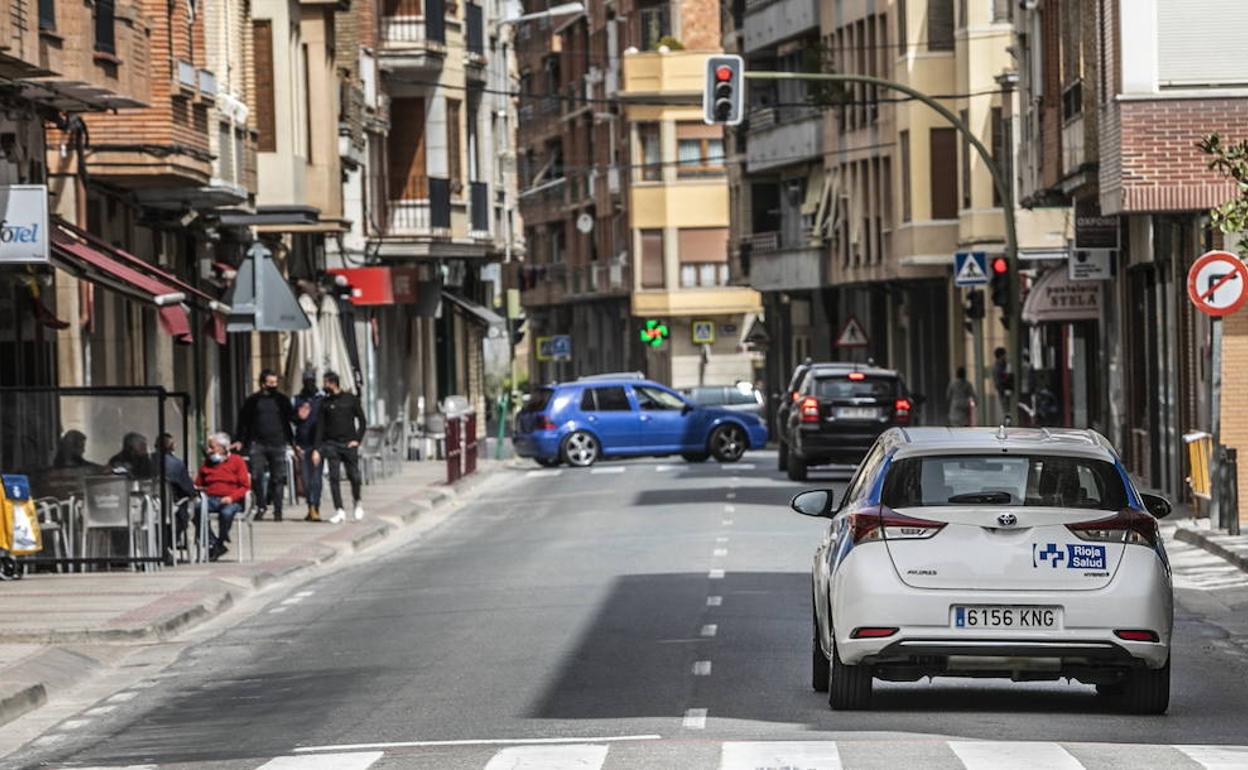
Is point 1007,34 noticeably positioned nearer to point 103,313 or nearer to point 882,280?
point 882,280

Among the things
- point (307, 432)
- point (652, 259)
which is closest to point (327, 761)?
point (307, 432)

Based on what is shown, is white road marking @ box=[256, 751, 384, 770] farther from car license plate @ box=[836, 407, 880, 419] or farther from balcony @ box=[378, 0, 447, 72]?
balcony @ box=[378, 0, 447, 72]

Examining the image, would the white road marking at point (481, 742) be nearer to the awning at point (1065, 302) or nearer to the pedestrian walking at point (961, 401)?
the awning at point (1065, 302)

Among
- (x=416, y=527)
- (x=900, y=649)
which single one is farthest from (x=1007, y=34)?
(x=900, y=649)

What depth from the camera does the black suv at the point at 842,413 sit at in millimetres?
42781

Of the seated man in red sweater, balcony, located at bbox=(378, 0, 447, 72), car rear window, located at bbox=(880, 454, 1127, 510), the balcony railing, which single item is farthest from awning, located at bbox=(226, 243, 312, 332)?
car rear window, located at bbox=(880, 454, 1127, 510)

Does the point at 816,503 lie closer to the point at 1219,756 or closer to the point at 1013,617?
the point at 1013,617

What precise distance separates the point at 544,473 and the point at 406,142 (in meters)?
14.5

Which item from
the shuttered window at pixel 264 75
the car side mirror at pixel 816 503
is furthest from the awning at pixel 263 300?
the car side mirror at pixel 816 503

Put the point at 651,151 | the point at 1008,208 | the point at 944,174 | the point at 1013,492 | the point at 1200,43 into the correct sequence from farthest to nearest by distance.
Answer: the point at 651,151 → the point at 944,174 → the point at 1008,208 → the point at 1200,43 → the point at 1013,492

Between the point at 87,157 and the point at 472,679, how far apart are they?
693 inches

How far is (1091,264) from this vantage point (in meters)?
40.0

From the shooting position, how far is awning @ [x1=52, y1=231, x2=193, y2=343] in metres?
28.5

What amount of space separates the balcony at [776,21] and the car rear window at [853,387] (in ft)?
118
